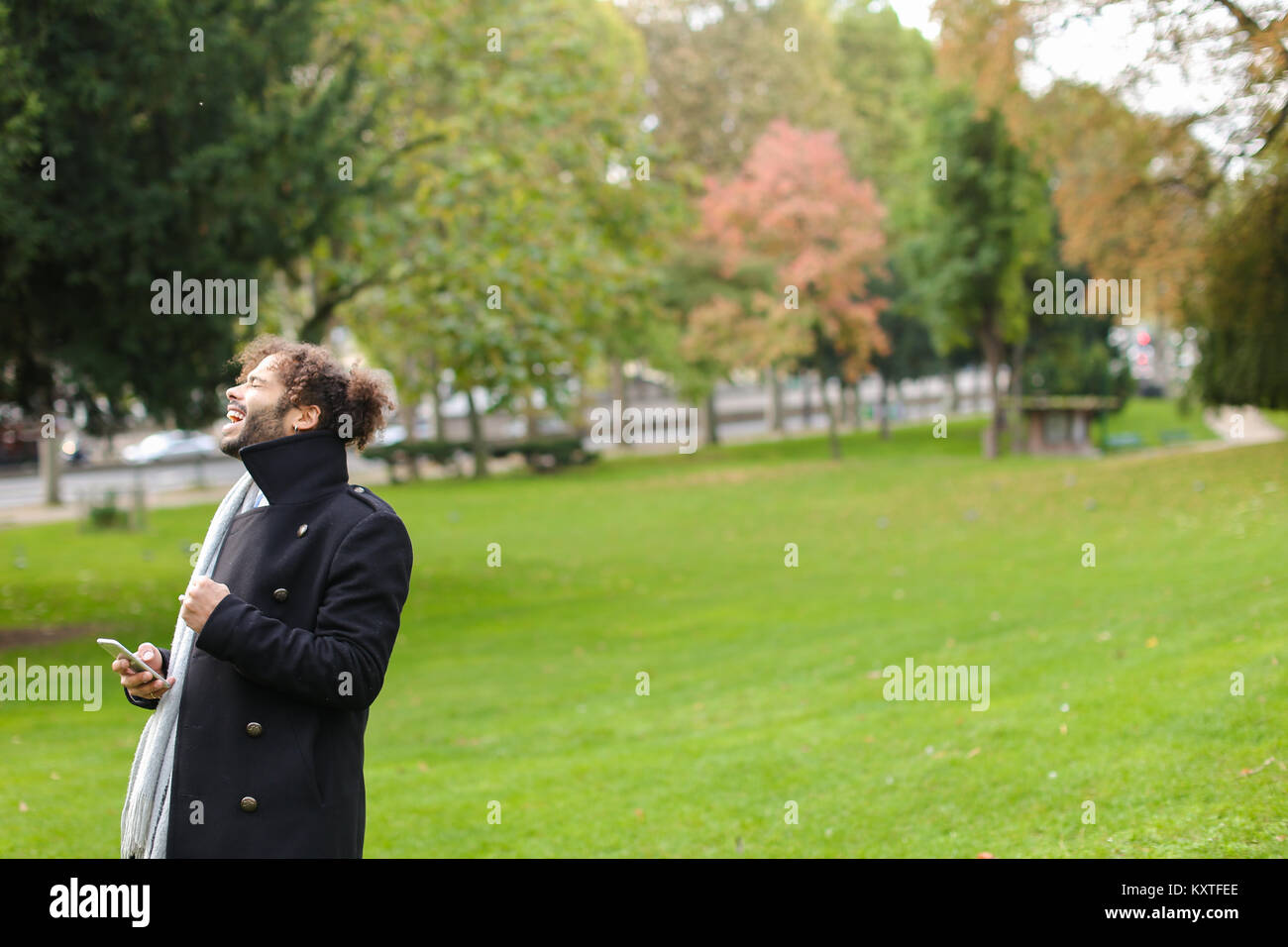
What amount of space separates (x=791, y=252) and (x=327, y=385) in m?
34.7

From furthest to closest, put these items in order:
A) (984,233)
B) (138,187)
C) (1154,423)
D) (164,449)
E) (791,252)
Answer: (164,449) < (1154,423) < (791,252) < (984,233) < (138,187)

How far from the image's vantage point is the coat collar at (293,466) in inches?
126

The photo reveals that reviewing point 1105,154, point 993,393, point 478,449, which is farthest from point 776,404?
point 1105,154

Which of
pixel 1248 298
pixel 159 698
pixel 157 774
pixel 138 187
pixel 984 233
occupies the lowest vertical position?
pixel 157 774

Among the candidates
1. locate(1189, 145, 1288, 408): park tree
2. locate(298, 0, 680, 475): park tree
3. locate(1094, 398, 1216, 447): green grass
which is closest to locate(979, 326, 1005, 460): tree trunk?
locate(1094, 398, 1216, 447): green grass

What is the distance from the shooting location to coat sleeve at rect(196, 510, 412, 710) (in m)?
2.95

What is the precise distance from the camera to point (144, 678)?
3.10 metres

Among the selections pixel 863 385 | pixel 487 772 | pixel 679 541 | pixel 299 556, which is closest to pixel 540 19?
pixel 679 541

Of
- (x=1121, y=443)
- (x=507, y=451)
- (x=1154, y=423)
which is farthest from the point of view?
(x=1154, y=423)

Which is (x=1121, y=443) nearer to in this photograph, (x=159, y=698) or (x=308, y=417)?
(x=308, y=417)

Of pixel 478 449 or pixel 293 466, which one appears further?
pixel 478 449

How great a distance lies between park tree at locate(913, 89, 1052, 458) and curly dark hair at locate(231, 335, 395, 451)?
30.7m
